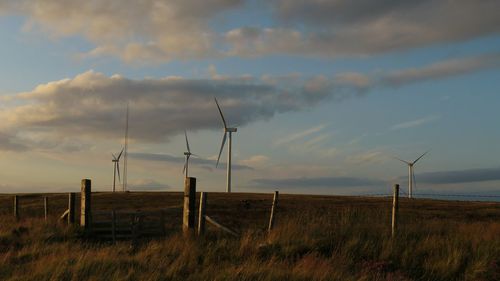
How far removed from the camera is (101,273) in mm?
8508

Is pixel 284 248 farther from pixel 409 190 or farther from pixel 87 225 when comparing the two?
pixel 409 190

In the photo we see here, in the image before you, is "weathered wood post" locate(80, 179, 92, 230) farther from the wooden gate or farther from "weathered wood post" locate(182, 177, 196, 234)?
"weathered wood post" locate(182, 177, 196, 234)

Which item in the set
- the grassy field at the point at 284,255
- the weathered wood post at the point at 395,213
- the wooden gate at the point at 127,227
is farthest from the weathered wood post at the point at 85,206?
the weathered wood post at the point at 395,213

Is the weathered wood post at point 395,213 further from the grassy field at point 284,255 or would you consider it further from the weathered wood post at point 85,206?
the weathered wood post at point 85,206

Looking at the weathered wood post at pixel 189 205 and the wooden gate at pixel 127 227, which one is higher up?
the weathered wood post at pixel 189 205

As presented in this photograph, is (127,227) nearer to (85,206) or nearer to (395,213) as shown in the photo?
(85,206)

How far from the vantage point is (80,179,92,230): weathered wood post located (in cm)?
1767

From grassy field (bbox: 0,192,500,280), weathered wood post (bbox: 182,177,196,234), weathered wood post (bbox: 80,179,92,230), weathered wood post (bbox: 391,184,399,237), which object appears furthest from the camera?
weathered wood post (bbox: 80,179,92,230)

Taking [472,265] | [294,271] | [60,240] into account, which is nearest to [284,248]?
[294,271]

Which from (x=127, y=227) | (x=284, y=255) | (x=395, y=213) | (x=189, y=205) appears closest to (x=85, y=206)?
(x=127, y=227)

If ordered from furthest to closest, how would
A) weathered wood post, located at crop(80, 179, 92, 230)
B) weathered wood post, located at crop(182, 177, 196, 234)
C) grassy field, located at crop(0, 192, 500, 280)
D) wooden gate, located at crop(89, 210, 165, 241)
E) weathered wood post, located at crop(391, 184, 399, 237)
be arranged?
weathered wood post, located at crop(80, 179, 92, 230)
wooden gate, located at crop(89, 210, 165, 241)
weathered wood post, located at crop(182, 177, 196, 234)
weathered wood post, located at crop(391, 184, 399, 237)
grassy field, located at crop(0, 192, 500, 280)

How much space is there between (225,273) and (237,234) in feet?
17.3

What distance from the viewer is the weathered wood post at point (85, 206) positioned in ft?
58.0

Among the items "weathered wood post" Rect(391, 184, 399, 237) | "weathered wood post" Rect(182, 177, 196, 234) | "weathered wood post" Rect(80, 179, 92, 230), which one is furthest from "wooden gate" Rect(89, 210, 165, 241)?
"weathered wood post" Rect(391, 184, 399, 237)
